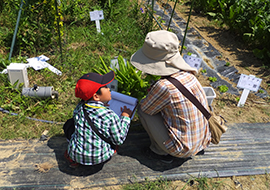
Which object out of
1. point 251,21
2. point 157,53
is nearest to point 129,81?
point 157,53

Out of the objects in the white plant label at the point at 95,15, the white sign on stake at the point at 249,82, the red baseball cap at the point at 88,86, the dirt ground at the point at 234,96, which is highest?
the red baseball cap at the point at 88,86

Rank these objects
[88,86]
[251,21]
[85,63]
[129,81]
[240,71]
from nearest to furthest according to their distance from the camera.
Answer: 1. [88,86]
2. [129,81]
3. [85,63]
4. [240,71]
5. [251,21]

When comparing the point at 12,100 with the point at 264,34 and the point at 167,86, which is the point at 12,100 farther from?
the point at 264,34

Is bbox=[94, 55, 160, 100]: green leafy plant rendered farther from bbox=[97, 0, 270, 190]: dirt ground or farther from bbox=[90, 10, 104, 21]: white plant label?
bbox=[90, 10, 104, 21]: white plant label

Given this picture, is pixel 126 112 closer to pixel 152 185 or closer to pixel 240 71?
pixel 152 185

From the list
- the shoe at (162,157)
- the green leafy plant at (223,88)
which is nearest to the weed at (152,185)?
the shoe at (162,157)

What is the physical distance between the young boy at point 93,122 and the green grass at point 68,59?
842 mm

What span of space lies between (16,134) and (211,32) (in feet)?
15.7

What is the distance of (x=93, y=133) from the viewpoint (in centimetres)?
189

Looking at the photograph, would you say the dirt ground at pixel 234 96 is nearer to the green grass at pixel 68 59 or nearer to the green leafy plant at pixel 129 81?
the green leafy plant at pixel 129 81

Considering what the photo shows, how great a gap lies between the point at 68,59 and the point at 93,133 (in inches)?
80.4

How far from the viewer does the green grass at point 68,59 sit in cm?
272

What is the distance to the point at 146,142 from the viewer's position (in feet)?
8.64

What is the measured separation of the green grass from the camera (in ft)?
8.94
